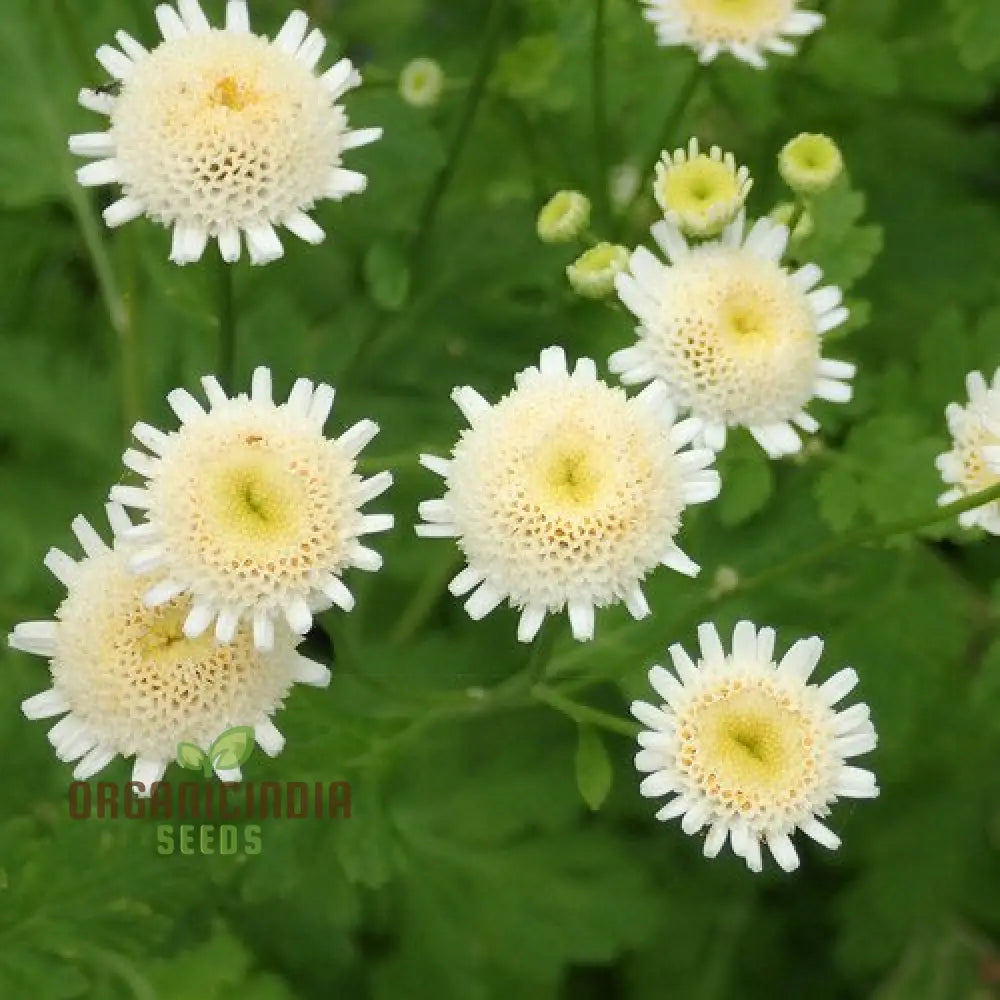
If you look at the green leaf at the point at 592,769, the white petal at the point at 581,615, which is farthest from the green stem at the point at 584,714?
the white petal at the point at 581,615

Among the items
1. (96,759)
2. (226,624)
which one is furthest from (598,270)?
(96,759)

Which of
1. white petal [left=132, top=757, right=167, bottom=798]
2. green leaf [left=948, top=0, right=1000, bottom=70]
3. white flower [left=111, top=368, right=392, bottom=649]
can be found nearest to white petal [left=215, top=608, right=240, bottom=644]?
white flower [left=111, top=368, right=392, bottom=649]

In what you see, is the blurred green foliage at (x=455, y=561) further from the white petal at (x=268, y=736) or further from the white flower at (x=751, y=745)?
the white petal at (x=268, y=736)

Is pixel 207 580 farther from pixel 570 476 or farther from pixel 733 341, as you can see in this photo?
pixel 733 341

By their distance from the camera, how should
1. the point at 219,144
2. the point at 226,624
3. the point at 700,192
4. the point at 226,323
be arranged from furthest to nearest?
the point at 226,323 < the point at 700,192 < the point at 219,144 < the point at 226,624

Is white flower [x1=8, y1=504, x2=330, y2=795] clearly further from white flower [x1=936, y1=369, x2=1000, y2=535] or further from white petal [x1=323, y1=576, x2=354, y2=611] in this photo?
white flower [x1=936, y1=369, x2=1000, y2=535]
